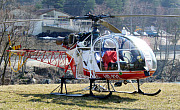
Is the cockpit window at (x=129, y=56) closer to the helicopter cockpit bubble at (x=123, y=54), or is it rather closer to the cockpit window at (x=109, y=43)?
the helicopter cockpit bubble at (x=123, y=54)

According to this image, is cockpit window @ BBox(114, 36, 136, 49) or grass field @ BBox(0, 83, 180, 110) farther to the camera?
cockpit window @ BBox(114, 36, 136, 49)

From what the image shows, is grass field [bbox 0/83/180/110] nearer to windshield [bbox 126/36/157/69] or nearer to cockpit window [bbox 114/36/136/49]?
windshield [bbox 126/36/157/69]

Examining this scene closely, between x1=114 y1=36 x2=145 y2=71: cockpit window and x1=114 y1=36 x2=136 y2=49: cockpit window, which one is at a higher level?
x1=114 y1=36 x2=136 y2=49: cockpit window

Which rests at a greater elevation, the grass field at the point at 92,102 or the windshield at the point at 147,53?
the windshield at the point at 147,53

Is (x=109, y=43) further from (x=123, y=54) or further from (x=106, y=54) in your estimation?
(x=123, y=54)

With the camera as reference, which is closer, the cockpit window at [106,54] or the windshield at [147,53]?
the windshield at [147,53]

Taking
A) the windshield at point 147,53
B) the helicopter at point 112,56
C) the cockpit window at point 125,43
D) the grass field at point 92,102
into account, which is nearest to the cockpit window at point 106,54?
the helicopter at point 112,56

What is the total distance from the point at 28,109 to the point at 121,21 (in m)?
45.7

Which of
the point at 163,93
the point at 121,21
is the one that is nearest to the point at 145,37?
the point at 121,21

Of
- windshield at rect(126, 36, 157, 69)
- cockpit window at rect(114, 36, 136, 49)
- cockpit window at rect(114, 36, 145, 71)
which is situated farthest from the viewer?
cockpit window at rect(114, 36, 136, 49)

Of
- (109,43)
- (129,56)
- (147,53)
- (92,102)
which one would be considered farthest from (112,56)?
(92,102)

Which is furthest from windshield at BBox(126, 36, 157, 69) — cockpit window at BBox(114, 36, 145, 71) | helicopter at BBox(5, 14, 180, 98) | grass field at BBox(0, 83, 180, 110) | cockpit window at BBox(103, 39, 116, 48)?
grass field at BBox(0, 83, 180, 110)

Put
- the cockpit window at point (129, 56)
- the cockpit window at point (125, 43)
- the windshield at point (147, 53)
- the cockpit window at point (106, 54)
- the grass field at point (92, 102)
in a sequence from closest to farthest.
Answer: the grass field at point (92, 102)
the cockpit window at point (129, 56)
the windshield at point (147, 53)
the cockpit window at point (125, 43)
the cockpit window at point (106, 54)

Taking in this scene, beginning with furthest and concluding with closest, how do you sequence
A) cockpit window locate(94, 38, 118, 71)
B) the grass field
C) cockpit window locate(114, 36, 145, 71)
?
cockpit window locate(94, 38, 118, 71), cockpit window locate(114, 36, 145, 71), the grass field
